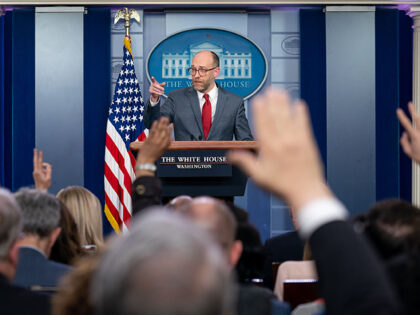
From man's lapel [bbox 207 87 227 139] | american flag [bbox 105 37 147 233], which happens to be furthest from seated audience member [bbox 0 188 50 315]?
american flag [bbox 105 37 147 233]

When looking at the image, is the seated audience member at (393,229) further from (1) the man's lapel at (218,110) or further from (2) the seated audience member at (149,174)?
(1) the man's lapel at (218,110)

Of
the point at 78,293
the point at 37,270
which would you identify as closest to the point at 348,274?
the point at 78,293

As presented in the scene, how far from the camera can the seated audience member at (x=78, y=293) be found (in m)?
1.12

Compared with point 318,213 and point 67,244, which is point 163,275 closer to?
point 318,213

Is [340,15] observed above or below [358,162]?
above

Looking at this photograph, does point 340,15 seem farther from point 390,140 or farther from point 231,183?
point 231,183

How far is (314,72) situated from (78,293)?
246 inches

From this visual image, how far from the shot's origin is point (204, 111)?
4.78 meters

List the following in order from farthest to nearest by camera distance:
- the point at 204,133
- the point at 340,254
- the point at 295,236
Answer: the point at 204,133, the point at 295,236, the point at 340,254

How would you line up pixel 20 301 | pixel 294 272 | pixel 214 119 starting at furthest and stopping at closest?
pixel 214 119 < pixel 294 272 < pixel 20 301

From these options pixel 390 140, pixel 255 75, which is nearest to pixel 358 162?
pixel 390 140

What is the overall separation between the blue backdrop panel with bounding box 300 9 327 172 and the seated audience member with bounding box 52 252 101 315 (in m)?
6.10

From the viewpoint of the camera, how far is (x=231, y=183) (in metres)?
3.88

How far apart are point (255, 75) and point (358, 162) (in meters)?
1.57
